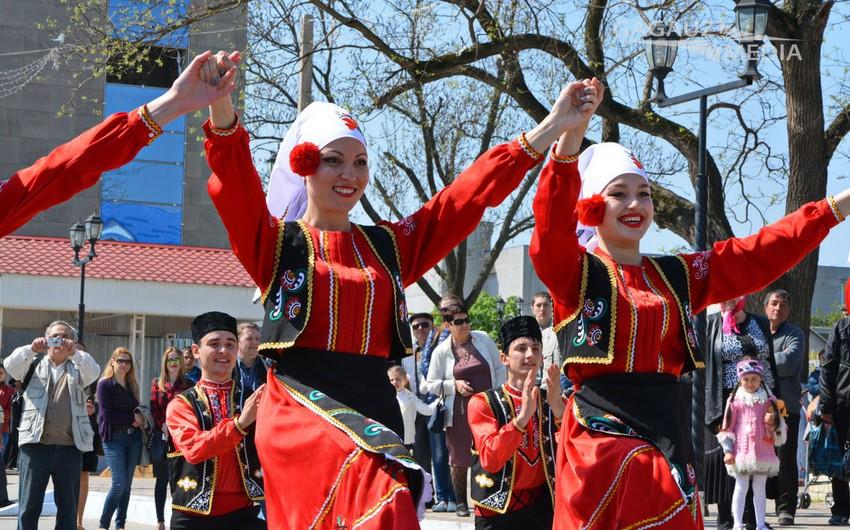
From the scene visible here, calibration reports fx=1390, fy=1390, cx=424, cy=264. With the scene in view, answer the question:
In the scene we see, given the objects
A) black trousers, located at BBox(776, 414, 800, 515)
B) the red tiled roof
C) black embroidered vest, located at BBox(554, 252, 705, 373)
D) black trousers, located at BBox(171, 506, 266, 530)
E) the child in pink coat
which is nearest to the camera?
black embroidered vest, located at BBox(554, 252, 705, 373)

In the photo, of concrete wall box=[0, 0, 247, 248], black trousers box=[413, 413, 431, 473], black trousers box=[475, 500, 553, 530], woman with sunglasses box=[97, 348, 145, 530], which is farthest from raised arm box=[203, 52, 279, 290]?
concrete wall box=[0, 0, 247, 248]

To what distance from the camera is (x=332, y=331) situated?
15.9 ft

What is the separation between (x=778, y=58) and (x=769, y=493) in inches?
226

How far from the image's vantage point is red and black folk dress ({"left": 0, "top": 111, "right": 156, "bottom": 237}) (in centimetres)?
Result: 434

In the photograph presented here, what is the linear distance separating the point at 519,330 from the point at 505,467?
81 cm

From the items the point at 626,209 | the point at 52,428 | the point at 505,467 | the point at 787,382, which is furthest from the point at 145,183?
the point at 626,209

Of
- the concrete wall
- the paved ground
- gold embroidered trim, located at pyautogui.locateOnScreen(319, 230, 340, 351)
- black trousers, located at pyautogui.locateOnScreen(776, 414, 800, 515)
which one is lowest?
the paved ground

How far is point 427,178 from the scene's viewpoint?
86.8 ft

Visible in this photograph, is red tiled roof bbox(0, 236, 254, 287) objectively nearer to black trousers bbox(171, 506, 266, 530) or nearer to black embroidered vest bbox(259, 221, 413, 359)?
black trousers bbox(171, 506, 266, 530)

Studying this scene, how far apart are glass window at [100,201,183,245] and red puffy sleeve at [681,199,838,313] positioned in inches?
1293

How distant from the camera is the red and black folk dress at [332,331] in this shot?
455 centimetres

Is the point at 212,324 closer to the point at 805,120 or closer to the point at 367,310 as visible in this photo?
the point at 367,310

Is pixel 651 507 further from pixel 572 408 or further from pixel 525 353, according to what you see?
pixel 525 353

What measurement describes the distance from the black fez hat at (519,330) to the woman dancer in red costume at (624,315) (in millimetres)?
1868
